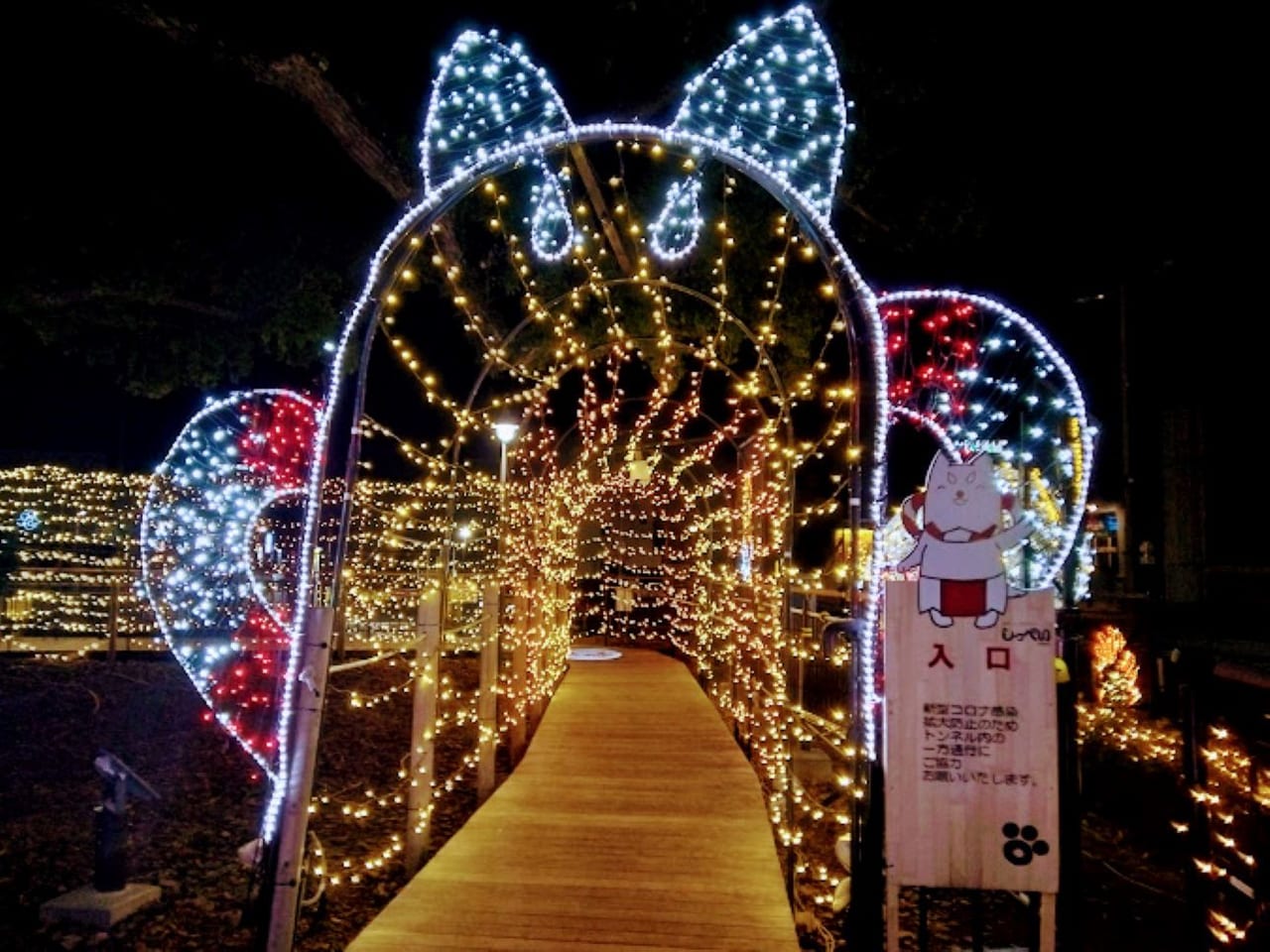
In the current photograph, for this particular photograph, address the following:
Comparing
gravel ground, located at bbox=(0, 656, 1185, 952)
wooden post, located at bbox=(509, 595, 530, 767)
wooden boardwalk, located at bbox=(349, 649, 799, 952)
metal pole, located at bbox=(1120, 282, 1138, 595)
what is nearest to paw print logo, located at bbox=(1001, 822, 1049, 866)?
gravel ground, located at bbox=(0, 656, 1185, 952)

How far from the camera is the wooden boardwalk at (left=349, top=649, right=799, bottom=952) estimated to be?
3.68m

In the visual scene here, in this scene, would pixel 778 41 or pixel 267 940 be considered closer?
pixel 267 940

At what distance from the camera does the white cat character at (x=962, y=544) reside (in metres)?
3.00

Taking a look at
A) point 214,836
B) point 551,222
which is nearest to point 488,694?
point 214,836

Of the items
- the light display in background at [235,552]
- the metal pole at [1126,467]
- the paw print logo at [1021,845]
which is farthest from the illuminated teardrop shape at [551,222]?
the metal pole at [1126,467]

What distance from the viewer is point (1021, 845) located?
2.90 m

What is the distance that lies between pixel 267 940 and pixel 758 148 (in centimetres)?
350

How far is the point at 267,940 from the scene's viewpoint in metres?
3.32

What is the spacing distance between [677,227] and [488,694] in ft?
10.3

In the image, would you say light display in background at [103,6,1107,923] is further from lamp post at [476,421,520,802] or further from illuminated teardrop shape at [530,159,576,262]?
lamp post at [476,421,520,802]

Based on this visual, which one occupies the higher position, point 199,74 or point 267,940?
point 199,74

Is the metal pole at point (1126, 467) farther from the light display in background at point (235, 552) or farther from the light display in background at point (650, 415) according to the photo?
the light display in background at point (235, 552)

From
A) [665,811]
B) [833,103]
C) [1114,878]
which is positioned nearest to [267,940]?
[665,811]

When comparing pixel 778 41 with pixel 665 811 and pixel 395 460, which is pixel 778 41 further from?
pixel 395 460
